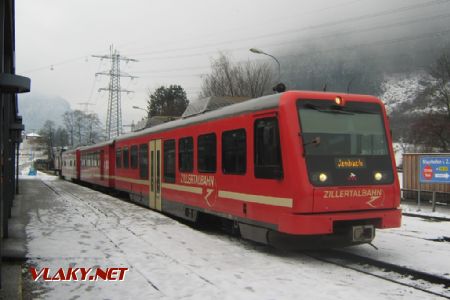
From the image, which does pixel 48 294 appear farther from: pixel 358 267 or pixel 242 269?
pixel 358 267

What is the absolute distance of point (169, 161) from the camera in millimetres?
13680

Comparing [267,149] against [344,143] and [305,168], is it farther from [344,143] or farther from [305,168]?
[344,143]

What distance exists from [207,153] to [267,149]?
2.69 m

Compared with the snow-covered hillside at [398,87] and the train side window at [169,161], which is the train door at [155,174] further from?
the snow-covered hillside at [398,87]

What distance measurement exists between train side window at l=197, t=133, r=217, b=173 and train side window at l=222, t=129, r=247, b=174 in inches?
20.2

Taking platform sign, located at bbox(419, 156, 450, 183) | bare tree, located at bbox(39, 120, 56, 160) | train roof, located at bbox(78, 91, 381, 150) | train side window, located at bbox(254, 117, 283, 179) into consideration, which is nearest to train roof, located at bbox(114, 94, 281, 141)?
train roof, located at bbox(78, 91, 381, 150)

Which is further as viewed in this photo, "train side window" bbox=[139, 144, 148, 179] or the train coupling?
"train side window" bbox=[139, 144, 148, 179]

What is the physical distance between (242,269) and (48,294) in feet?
9.06

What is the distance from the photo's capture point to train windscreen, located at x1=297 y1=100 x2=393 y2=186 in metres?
7.95

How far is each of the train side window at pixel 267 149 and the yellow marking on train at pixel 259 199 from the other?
36 centimetres

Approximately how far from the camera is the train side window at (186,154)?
468 inches

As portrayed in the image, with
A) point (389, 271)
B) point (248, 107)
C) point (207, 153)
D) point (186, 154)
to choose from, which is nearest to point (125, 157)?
point (186, 154)

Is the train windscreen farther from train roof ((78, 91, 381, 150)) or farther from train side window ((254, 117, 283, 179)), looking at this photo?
train side window ((254, 117, 283, 179))

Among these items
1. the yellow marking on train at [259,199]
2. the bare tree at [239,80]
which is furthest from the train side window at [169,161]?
the bare tree at [239,80]
